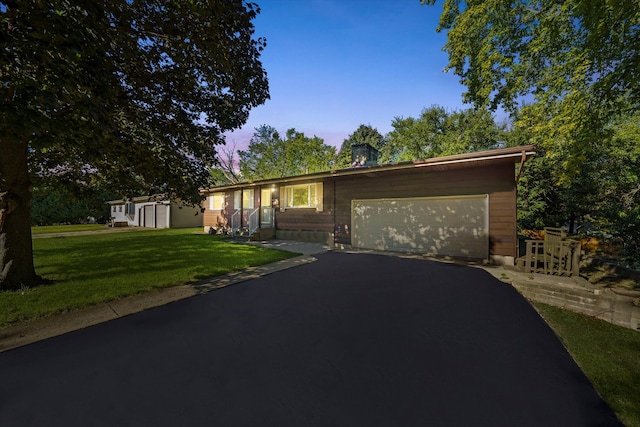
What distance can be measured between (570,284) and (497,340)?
384cm

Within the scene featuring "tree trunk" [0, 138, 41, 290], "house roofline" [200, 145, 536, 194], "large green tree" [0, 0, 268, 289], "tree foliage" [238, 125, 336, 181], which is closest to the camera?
"large green tree" [0, 0, 268, 289]

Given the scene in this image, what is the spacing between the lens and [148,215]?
26.4 metres

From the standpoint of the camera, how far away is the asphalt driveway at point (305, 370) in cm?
195

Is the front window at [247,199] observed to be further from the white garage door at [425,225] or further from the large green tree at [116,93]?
the large green tree at [116,93]

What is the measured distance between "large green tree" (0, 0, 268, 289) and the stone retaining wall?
8.05 metres

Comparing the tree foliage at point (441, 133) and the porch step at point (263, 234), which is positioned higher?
the tree foliage at point (441, 133)

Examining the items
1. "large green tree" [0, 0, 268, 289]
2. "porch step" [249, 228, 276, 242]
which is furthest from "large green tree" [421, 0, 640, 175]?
"porch step" [249, 228, 276, 242]

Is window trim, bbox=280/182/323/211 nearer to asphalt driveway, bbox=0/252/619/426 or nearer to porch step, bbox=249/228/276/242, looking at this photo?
porch step, bbox=249/228/276/242

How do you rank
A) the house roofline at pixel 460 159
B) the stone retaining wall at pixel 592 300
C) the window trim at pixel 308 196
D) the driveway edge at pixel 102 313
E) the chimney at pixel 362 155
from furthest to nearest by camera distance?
the chimney at pixel 362 155 < the window trim at pixel 308 196 < the house roofline at pixel 460 159 < the stone retaining wall at pixel 592 300 < the driveway edge at pixel 102 313

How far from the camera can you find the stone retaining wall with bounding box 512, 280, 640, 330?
4.44m

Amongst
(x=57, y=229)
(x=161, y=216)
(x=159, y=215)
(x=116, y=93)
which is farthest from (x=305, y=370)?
(x=57, y=229)

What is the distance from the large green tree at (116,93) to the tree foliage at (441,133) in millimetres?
25027

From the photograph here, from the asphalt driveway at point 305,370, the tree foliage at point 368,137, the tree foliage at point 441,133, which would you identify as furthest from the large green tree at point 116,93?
the tree foliage at point 368,137

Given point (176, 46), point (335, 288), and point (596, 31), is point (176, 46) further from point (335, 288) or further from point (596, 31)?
point (596, 31)
